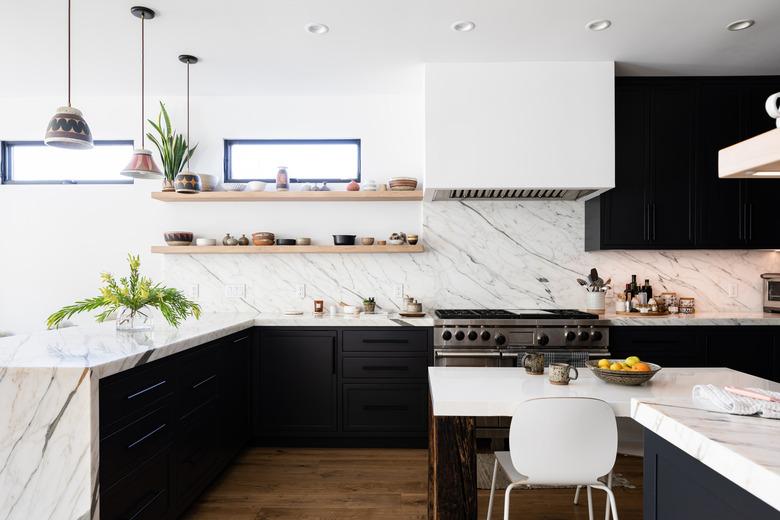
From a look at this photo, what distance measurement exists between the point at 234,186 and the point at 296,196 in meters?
0.60

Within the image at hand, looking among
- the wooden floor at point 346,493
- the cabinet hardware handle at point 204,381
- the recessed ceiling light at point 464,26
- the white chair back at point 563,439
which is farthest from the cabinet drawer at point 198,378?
the recessed ceiling light at point 464,26

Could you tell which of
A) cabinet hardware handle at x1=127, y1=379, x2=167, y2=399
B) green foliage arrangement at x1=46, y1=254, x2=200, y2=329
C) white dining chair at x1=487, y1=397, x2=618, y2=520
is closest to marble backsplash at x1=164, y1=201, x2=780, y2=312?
green foliage arrangement at x1=46, y1=254, x2=200, y2=329

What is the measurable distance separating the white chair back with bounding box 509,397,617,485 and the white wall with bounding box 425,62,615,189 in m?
2.18

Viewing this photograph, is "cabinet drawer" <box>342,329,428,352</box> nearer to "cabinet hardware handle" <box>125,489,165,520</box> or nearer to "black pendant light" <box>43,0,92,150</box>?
"cabinet hardware handle" <box>125,489,165,520</box>

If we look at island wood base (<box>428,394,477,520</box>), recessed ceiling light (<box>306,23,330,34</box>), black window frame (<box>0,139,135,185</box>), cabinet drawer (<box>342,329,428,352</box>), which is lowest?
island wood base (<box>428,394,477,520</box>)

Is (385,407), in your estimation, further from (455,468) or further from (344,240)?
(455,468)

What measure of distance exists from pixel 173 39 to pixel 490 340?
3.03 metres

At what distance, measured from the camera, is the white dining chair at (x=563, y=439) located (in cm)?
169

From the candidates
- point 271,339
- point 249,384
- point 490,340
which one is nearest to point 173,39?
point 271,339

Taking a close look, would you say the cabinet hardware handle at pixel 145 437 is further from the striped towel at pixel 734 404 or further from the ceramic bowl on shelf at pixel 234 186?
the ceramic bowl on shelf at pixel 234 186

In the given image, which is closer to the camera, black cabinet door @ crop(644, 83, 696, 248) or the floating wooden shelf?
black cabinet door @ crop(644, 83, 696, 248)

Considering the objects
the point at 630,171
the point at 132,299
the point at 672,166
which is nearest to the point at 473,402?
the point at 132,299

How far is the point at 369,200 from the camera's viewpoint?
13.4ft

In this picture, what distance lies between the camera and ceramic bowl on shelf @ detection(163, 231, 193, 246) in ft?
13.3
